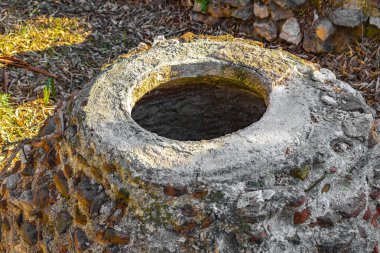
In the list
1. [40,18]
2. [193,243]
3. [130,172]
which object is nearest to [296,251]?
[193,243]

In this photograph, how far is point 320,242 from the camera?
174 cm

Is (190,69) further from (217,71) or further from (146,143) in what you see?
(146,143)

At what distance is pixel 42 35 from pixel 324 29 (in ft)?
7.98

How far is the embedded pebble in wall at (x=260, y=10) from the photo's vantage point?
4.46m

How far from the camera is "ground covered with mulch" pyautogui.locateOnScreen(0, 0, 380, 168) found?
12.8 ft

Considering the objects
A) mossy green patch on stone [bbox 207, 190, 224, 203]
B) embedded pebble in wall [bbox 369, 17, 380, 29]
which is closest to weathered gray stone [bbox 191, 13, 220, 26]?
embedded pebble in wall [bbox 369, 17, 380, 29]

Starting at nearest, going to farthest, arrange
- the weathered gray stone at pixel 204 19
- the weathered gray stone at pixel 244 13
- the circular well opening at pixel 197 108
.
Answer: the circular well opening at pixel 197 108 → the weathered gray stone at pixel 244 13 → the weathered gray stone at pixel 204 19

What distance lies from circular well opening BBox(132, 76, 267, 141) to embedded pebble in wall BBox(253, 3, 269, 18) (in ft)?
6.98

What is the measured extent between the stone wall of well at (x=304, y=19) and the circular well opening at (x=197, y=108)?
1.95m

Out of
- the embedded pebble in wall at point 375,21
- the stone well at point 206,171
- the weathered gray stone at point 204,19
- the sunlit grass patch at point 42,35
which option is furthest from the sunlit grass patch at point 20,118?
the embedded pebble in wall at point 375,21

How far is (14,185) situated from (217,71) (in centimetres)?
103

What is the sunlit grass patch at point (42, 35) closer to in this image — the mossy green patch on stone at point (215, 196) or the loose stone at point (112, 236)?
the loose stone at point (112, 236)

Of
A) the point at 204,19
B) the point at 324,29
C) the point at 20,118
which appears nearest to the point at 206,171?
the point at 20,118

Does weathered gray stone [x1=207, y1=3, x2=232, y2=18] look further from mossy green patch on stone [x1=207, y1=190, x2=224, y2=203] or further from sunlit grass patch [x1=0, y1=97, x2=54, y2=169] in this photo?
mossy green patch on stone [x1=207, y1=190, x2=224, y2=203]
